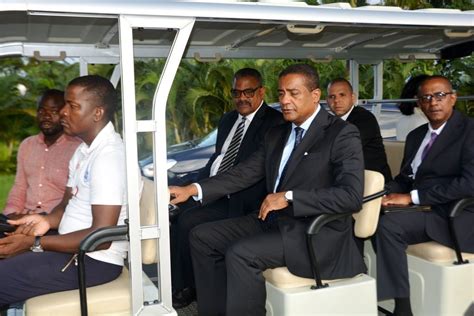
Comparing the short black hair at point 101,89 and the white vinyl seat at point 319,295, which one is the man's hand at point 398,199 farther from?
the short black hair at point 101,89

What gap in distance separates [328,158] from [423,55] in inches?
87.7

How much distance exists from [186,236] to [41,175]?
1.02 meters

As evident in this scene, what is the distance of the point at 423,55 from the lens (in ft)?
15.1

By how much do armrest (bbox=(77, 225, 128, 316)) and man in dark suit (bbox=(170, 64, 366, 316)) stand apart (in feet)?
1.86

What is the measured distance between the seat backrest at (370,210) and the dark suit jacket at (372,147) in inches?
43.6

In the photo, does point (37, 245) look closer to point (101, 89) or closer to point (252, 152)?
point (101, 89)

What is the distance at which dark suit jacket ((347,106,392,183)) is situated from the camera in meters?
4.07

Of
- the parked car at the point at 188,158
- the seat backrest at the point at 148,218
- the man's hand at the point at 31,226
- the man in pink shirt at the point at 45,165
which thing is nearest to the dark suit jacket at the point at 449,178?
the seat backrest at the point at 148,218

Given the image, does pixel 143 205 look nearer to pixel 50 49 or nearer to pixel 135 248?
pixel 135 248

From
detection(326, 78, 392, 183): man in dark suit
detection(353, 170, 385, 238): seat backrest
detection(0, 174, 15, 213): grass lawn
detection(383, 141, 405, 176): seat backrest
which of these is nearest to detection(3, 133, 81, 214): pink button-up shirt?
detection(353, 170, 385, 238): seat backrest

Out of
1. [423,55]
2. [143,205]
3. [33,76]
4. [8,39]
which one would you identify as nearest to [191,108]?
[33,76]

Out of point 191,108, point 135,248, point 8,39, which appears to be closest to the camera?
point 135,248

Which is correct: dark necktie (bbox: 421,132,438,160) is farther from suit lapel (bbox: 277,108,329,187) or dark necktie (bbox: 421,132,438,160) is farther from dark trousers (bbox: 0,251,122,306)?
dark trousers (bbox: 0,251,122,306)

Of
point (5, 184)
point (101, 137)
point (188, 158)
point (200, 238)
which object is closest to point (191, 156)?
point (188, 158)
